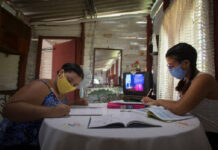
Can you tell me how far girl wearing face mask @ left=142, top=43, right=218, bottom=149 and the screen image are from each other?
1.35m

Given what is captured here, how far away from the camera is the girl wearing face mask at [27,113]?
99cm

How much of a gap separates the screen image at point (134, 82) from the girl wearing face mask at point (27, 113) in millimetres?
1999

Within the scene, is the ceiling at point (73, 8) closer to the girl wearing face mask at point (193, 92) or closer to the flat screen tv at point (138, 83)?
the flat screen tv at point (138, 83)

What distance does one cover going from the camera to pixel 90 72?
4.34 meters

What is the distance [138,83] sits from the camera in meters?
3.01

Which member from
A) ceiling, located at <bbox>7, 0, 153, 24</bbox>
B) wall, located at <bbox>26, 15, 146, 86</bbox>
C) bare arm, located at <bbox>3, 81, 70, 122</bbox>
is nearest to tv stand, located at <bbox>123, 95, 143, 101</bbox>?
wall, located at <bbox>26, 15, 146, 86</bbox>

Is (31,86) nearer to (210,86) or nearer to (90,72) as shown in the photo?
(210,86)

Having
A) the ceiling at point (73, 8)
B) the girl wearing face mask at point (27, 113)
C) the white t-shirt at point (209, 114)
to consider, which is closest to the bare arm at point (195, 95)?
the white t-shirt at point (209, 114)

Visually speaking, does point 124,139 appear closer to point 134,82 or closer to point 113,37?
point 134,82

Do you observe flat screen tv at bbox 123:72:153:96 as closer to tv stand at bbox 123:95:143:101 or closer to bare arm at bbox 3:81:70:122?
tv stand at bbox 123:95:143:101

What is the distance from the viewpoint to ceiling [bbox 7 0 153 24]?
3516mm

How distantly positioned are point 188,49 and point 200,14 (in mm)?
870

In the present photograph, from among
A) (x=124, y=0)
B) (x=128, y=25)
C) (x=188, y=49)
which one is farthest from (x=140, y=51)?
(x=188, y=49)

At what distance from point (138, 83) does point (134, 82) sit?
11 centimetres
